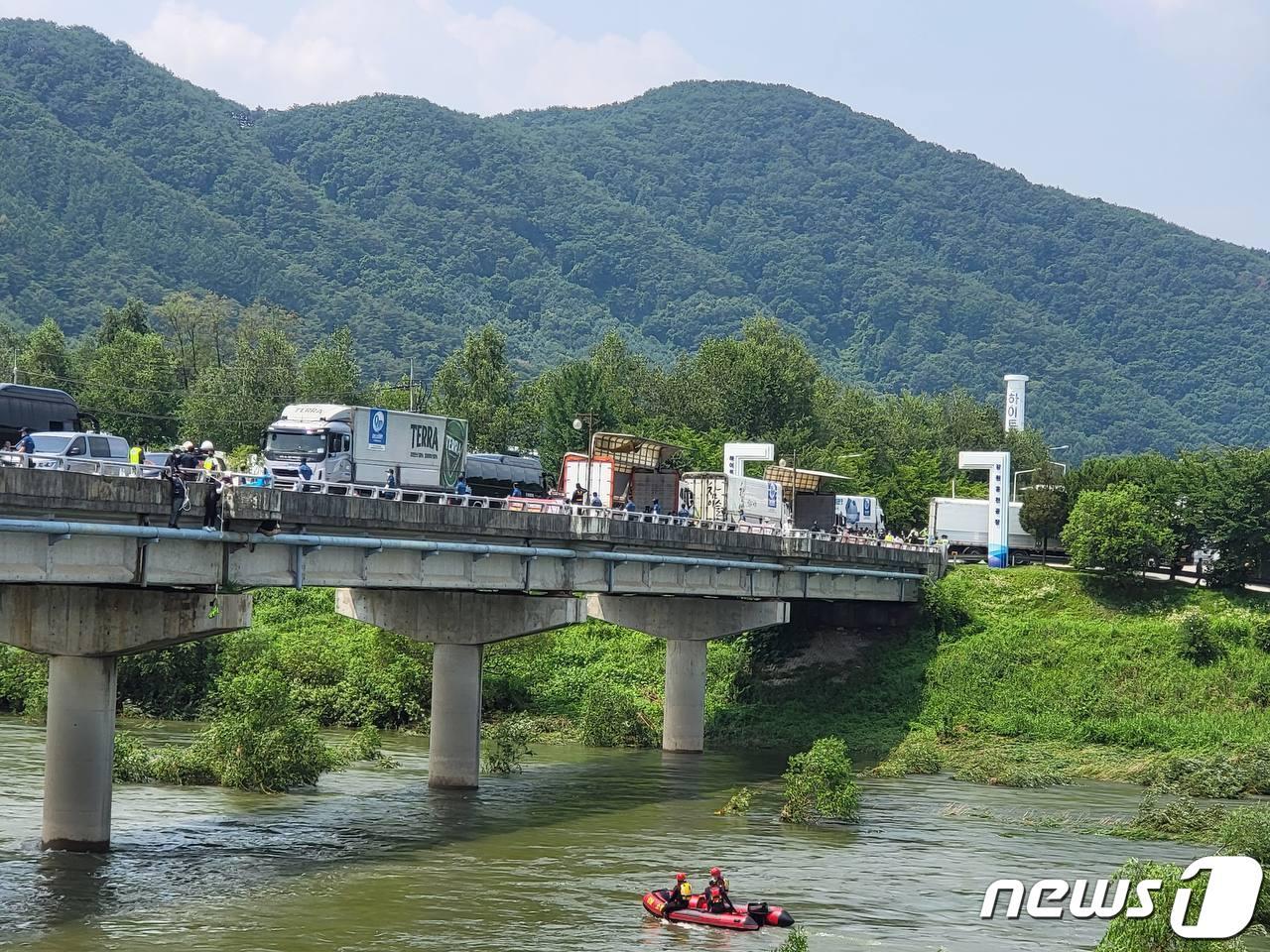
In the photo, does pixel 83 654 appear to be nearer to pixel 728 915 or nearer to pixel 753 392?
pixel 728 915

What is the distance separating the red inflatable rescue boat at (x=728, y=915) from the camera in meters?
31.8

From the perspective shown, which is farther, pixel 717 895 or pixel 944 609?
pixel 944 609

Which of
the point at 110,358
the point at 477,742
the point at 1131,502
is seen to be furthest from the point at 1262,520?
the point at 110,358

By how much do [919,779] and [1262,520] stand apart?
2742 cm

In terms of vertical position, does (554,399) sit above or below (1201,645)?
above

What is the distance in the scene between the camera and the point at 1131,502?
251 feet

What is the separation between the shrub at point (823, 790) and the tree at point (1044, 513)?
4214 centimetres

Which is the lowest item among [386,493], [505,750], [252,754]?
[505,750]

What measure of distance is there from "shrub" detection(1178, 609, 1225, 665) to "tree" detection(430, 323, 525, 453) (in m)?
67.4

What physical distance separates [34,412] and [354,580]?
54.4 ft

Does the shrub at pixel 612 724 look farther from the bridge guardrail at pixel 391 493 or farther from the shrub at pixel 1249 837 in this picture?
the shrub at pixel 1249 837

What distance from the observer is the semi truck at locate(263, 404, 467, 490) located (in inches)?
2122

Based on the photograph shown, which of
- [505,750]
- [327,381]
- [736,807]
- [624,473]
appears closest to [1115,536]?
[624,473]

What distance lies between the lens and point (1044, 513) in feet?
281
